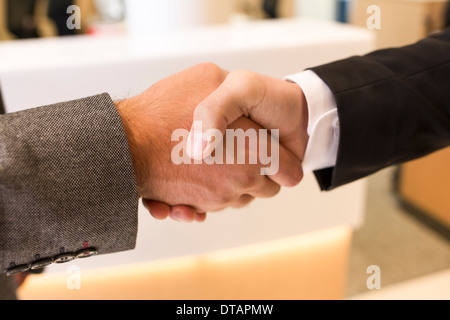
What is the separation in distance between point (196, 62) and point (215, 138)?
0.27 metres

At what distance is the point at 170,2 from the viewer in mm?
1110

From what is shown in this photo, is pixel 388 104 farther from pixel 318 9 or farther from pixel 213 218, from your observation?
pixel 318 9

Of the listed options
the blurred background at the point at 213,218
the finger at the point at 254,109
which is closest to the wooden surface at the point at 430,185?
the blurred background at the point at 213,218

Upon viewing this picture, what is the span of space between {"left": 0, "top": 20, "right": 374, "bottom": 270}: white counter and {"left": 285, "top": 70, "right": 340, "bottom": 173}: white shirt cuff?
0.19m

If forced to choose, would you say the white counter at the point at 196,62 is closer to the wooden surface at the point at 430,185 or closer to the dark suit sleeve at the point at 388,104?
the dark suit sleeve at the point at 388,104

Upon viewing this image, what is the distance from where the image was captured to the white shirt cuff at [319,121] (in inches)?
26.8

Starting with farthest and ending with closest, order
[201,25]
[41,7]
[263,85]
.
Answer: [41,7] → [201,25] → [263,85]

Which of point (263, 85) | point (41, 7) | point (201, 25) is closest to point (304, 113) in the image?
point (263, 85)

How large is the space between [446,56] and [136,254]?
69 cm

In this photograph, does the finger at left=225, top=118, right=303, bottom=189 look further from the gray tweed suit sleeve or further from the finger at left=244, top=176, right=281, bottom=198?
the gray tweed suit sleeve

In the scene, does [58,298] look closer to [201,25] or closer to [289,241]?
[289,241]

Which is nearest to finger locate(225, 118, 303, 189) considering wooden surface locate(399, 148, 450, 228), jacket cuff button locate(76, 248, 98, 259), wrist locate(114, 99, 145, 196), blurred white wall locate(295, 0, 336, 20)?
wrist locate(114, 99, 145, 196)

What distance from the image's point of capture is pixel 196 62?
827mm

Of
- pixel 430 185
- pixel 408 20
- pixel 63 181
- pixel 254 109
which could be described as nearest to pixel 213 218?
pixel 254 109
